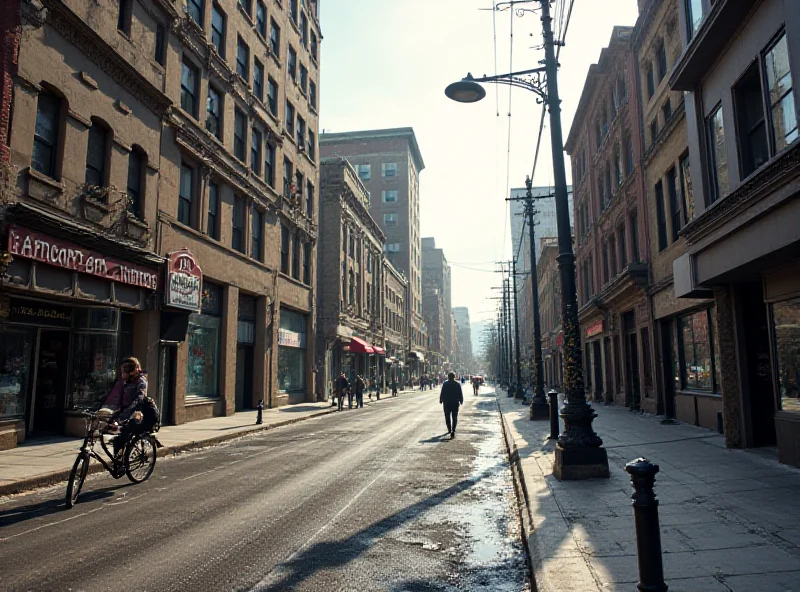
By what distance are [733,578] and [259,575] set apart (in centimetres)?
384

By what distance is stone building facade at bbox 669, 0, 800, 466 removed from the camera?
8.51m

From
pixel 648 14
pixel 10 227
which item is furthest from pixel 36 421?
pixel 648 14

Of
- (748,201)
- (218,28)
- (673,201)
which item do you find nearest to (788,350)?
(748,201)

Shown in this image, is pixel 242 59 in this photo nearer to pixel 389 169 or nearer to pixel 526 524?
pixel 526 524

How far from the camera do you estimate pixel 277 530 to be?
6.40 metres

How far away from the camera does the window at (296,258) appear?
3158 centimetres

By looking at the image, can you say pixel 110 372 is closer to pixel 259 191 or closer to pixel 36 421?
pixel 36 421

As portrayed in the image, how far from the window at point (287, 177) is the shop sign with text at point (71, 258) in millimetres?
14437

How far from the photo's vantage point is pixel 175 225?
18703 millimetres

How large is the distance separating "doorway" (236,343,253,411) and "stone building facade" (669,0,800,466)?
1873 centimetres

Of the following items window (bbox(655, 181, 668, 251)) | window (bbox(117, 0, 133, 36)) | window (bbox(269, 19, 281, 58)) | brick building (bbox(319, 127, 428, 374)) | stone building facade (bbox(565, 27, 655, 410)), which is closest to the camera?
window (bbox(117, 0, 133, 36))

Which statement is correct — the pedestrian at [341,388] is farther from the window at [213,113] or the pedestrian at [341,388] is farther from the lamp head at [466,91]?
the lamp head at [466,91]

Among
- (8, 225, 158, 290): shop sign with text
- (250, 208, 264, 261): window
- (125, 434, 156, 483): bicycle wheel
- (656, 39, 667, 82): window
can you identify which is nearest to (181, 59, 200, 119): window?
(250, 208, 264, 261): window

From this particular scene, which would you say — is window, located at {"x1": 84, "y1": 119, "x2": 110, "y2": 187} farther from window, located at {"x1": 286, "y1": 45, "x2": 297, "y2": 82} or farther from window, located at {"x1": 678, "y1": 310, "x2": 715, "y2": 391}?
window, located at {"x1": 286, "y1": 45, "x2": 297, "y2": 82}
